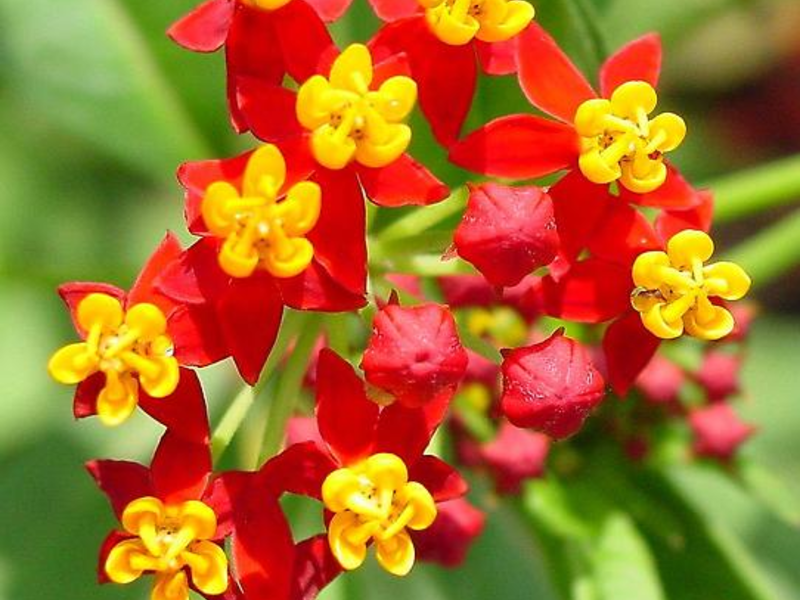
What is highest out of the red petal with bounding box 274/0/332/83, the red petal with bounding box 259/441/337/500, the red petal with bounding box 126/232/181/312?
Result: the red petal with bounding box 274/0/332/83

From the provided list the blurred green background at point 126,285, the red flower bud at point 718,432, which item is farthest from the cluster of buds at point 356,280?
the red flower bud at point 718,432

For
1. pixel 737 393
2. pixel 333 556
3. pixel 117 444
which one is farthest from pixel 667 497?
pixel 117 444

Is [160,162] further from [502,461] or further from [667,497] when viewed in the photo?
[667,497]

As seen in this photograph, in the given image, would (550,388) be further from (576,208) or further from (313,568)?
(313,568)

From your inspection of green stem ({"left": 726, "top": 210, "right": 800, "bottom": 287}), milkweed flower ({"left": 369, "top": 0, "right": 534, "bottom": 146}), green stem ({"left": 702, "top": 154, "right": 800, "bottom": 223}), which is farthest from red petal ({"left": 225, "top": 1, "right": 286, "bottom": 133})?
green stem ({"left": 726, "top": 210, "right": 800, "bottom": 287})

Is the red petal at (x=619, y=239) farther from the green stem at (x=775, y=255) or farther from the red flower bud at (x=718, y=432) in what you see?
the green stem at (x=775, y=255)

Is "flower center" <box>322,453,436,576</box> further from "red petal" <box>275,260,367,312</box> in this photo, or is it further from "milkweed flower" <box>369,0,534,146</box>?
"milkweed flower" <box>369,0,534,146</box>

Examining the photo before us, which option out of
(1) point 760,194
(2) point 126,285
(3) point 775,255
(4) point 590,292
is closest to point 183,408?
(4) point 590,292
